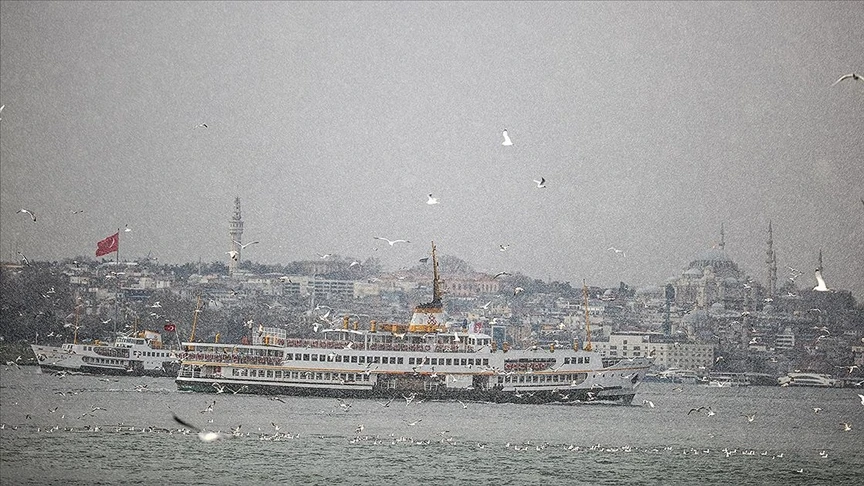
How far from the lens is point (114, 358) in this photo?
36812 millimetres

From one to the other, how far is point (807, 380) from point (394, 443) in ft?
106

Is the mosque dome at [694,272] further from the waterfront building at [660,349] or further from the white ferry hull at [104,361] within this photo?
the white ferry hull at [104,361]

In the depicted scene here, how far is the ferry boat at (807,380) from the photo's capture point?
49031 millimetres

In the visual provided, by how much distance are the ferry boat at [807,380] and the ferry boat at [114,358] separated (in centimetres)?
2281

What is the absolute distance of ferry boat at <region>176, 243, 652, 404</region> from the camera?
97.3 ft

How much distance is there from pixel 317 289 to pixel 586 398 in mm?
31583

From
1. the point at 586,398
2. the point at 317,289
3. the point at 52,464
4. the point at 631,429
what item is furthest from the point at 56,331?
the point at 52,464

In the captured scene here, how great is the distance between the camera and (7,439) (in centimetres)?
1878

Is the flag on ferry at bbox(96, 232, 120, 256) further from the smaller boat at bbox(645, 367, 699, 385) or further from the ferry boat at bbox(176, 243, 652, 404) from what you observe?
the smaller boat at bbox(645, 367, 699, 385)

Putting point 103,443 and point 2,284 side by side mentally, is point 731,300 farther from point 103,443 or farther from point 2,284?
point 103,443

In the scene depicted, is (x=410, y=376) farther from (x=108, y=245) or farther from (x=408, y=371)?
(x=108, y=245)

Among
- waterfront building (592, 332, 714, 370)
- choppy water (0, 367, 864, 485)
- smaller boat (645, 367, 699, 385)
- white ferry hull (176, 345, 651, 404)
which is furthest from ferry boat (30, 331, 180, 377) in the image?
smaller boat (645, 367, 699, 385)

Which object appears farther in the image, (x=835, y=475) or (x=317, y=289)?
(x=317, y=289)

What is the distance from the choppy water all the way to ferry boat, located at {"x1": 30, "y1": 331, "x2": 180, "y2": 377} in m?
5.64
